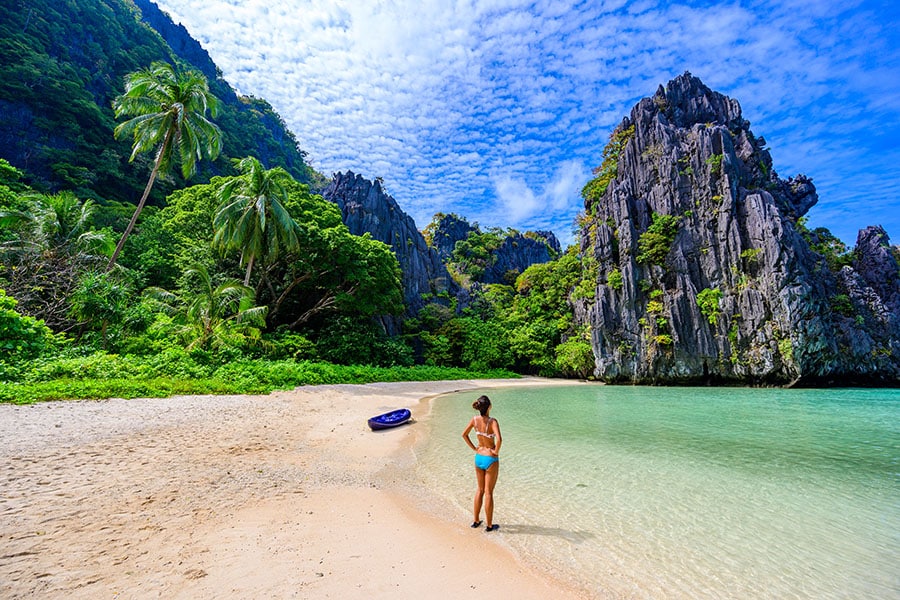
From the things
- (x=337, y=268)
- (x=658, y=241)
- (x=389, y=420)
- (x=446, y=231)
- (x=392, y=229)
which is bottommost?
(x=389, y=420)

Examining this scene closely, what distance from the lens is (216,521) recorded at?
3.99 meters

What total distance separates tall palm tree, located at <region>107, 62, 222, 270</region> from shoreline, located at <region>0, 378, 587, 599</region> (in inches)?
604

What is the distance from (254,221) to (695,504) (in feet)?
71.4

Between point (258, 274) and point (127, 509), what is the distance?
21.5 m

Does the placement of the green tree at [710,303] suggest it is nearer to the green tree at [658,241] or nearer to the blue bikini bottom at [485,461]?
the green tree at [658,241]

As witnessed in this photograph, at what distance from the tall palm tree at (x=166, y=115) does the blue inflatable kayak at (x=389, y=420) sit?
16.8m

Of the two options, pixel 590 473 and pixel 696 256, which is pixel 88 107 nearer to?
pixel 590 473

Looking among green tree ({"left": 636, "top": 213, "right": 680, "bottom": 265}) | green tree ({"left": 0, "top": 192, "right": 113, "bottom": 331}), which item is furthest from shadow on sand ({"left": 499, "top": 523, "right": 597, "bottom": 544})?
green tree ({"left": 636, "top": 213, "right": 680, "bottom": 265})

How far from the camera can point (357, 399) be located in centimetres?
1417

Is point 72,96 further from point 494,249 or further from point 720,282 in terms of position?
point 720,282

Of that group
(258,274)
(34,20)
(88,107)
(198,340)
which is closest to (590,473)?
(198,340)

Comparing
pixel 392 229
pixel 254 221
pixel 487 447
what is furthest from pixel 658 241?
pixel 487 447

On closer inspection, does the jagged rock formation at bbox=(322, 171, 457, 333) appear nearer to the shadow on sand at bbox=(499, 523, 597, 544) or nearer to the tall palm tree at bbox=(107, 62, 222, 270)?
the tall palm tree at bbox=(107, 62, 222, 270)

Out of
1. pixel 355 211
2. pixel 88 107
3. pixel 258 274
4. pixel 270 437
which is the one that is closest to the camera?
pixel 270 437
